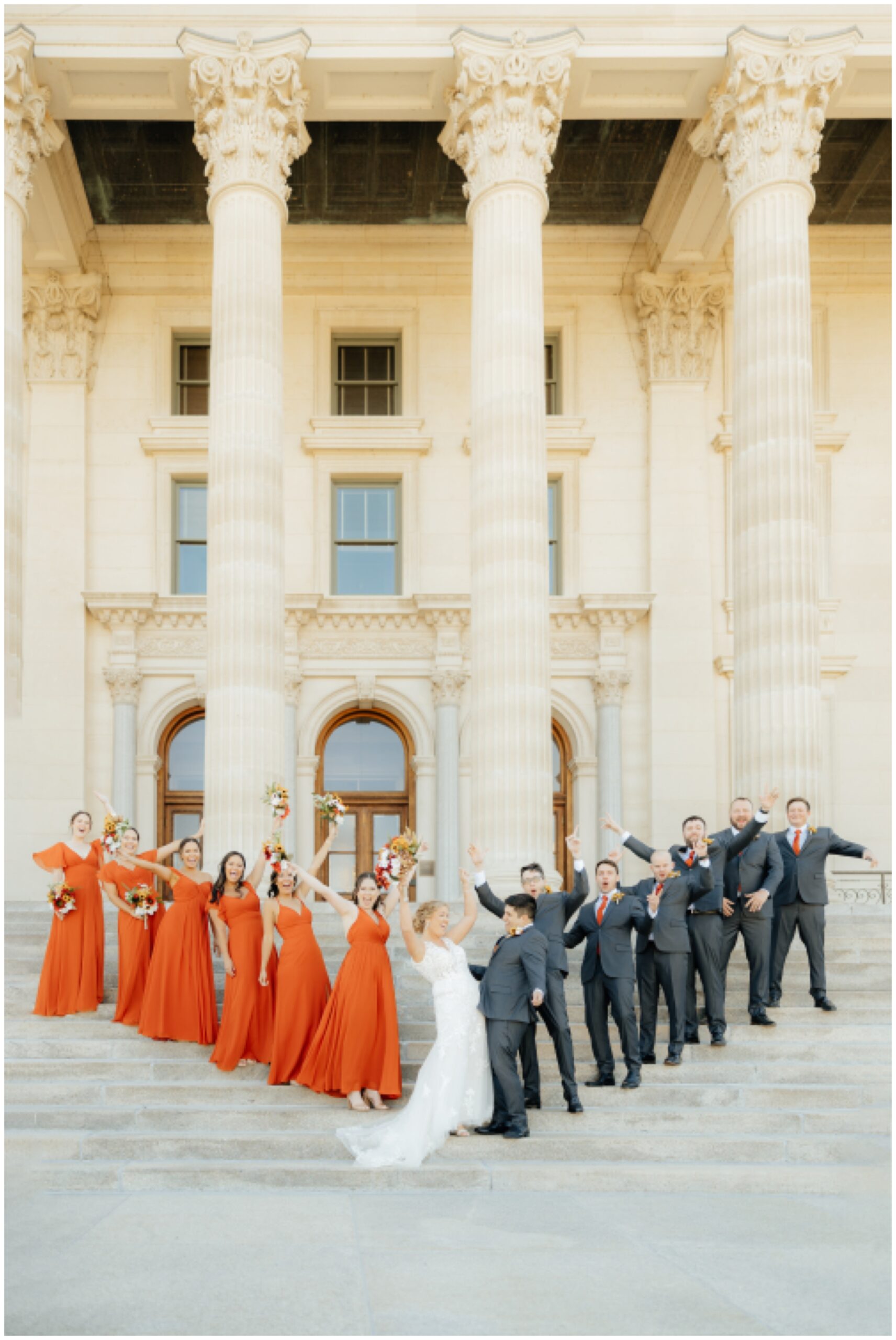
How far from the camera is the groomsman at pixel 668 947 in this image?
43.7ft

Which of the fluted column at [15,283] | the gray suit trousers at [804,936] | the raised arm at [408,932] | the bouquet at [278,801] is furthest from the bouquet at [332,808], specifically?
the fluted column at [15,283]

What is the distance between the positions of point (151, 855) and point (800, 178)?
13.2 meters

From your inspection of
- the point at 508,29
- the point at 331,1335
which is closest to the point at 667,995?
the point at 331,1335

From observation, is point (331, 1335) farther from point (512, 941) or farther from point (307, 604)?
point (307, 604)

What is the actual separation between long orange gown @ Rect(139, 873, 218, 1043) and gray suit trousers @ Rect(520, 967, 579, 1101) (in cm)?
322

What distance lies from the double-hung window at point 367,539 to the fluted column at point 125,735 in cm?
410

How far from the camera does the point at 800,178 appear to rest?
20.3 m

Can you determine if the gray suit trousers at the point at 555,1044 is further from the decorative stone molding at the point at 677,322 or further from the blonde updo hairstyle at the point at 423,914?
the decorative stone molding at the point at 677,322

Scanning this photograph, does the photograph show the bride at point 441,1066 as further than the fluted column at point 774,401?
No

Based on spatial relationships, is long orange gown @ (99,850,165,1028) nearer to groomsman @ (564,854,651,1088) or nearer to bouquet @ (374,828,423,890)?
bouquet @ (374,828,423,890)

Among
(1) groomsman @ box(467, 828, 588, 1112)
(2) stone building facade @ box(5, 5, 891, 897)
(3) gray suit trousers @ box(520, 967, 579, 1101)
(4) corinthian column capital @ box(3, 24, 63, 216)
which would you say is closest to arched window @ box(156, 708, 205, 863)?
(2) stone building facade @ box(5, 5, 891, 897)

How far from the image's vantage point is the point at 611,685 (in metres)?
26.0

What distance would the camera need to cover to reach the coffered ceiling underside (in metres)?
24.5

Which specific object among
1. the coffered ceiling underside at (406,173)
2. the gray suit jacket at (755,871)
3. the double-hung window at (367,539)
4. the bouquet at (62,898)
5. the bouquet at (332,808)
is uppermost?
the coffered ceiling underside at (406,173)
